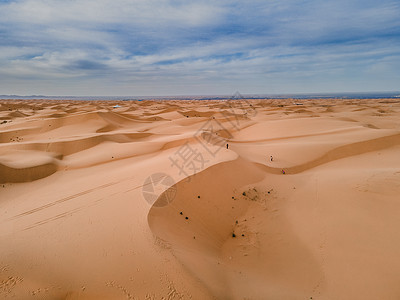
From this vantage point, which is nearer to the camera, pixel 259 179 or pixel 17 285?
pixel 17 285

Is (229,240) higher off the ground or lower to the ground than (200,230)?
lower

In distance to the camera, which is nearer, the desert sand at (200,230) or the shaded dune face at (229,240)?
the desert sand at (200,230)

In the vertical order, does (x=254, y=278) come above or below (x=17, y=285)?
below

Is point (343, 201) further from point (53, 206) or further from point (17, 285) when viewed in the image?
point (53, 206)

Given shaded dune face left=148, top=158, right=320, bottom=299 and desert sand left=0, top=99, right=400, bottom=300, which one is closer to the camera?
desert sand left=0, top=99, right=400, bottom=300

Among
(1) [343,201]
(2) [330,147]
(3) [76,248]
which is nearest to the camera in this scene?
(3) [76,248]

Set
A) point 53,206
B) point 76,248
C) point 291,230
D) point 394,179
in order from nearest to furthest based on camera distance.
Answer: point 76,248
point 291,230
point 53,206
point 394,179

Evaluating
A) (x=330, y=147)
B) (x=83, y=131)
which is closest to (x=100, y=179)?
(x=330, y=147)
